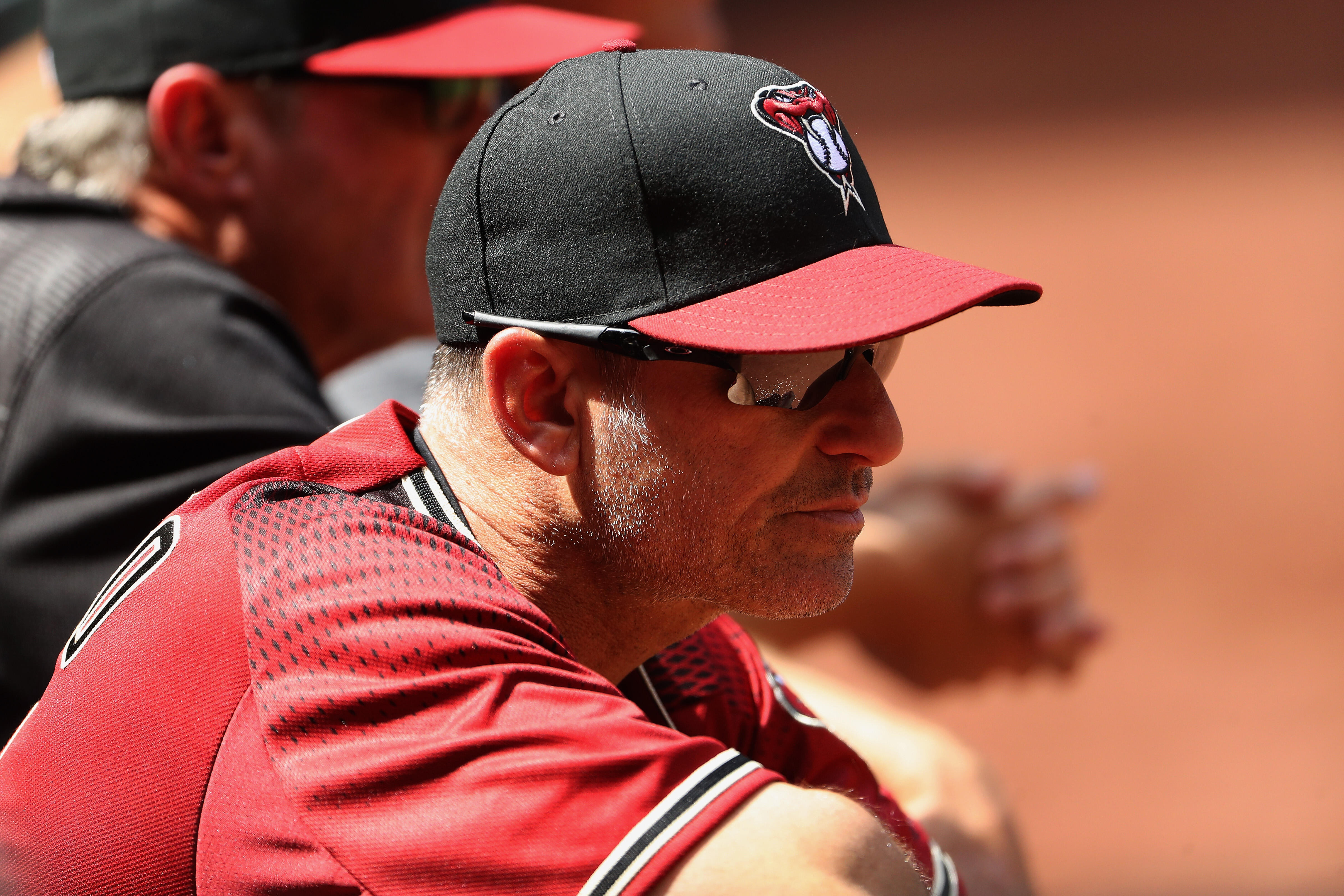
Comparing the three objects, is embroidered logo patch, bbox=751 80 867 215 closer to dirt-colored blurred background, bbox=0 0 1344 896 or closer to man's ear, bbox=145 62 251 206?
man's ear, bbox=145 62 251 206

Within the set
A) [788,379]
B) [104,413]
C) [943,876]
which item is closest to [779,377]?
[788,379]

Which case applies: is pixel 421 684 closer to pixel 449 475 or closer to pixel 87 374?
pixel 449 475

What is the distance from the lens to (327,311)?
2.53m

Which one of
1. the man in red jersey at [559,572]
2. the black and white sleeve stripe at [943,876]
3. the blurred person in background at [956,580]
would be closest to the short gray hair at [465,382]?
the man in red jersey at [559,572]

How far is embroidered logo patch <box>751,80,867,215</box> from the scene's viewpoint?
1265mm

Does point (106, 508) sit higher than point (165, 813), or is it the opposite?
point (165, 813)

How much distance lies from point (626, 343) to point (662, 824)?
1.57ft

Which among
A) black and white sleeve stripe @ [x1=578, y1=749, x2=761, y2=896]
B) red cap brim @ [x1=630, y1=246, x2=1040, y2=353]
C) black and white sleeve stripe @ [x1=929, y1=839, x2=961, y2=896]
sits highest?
red cap brim @ [x1=630, y1=246, x2=1040, y2=353]

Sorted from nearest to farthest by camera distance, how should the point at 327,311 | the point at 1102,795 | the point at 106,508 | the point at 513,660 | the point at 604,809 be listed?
the point at 604,809, the point at 513,660, the point at 106,508, the point at 327,311, the point at 1102,795

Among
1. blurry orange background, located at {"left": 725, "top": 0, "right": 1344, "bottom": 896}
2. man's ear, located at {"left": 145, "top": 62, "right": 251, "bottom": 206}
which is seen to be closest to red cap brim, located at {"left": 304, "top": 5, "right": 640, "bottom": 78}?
man's ear, located at {"left": 145, "top": 62, "right": 251, "bottom": 206}

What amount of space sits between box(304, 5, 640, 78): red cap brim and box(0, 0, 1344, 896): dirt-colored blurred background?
2.12 m

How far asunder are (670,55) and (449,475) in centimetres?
50

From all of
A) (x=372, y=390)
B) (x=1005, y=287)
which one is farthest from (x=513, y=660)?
(x=372, y=390)

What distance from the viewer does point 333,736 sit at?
38.4 inches
